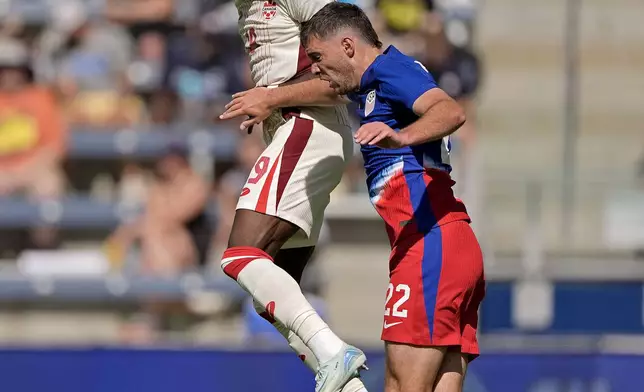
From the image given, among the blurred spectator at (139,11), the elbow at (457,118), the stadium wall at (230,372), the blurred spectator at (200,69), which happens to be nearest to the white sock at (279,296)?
the elbow at (457,118)

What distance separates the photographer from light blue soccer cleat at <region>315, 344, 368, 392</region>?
4.57m

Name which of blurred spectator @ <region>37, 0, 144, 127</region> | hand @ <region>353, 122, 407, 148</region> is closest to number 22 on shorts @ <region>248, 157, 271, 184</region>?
hand @ <region>353, 122, 407, 148</region>

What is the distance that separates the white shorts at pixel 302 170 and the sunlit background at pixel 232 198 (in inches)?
95.0

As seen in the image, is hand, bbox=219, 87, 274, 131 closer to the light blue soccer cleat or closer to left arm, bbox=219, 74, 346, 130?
left arm, bbox=219, 74, 346, 130

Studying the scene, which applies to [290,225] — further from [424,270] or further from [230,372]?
[230,372]

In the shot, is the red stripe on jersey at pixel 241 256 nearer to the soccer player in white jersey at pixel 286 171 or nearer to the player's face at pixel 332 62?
the soccer player in white jersey at pixel 286 171

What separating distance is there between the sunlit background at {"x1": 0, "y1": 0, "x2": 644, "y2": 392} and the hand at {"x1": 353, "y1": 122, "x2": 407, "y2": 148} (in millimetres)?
3208

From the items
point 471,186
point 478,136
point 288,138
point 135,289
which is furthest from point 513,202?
point 288,138

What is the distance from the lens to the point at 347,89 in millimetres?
4750

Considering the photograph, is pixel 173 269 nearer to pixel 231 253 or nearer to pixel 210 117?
pixel 210 117

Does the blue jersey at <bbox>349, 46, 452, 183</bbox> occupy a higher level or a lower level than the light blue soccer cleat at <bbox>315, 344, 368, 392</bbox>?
higher

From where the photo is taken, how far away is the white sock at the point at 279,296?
4.69m

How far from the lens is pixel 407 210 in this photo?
4.80 meters

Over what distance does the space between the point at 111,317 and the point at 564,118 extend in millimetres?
4460
